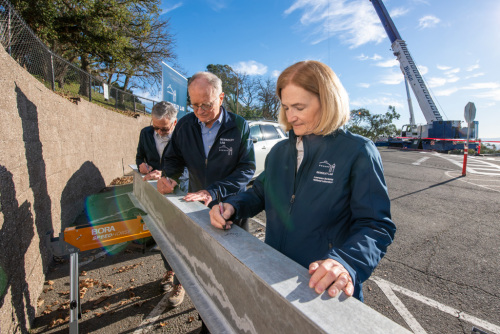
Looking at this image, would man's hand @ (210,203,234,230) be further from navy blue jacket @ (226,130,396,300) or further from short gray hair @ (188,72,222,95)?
short gray hair @ (188,72,222,95)

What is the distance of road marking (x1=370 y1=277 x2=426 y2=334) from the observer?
2.51m

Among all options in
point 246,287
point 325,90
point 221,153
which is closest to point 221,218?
point 246,287

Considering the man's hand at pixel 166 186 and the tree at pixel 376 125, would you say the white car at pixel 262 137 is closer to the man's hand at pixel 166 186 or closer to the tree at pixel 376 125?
the man's hand at pixel 166 186

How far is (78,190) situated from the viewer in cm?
558

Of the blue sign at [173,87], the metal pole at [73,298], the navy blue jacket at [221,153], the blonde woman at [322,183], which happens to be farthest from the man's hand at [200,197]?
the blue sign at [173,87]

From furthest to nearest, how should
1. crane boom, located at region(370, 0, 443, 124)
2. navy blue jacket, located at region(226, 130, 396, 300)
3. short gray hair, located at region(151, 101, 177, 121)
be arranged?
crane boom, located at region(370, 0, 443, 124), short gray hair, located at region(151, 101, 177, 121), navy blue jacket, located at region(226, 130, 396, 300)

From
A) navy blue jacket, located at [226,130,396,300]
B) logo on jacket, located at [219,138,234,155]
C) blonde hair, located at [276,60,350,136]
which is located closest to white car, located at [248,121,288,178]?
logo on jacket, located at [219,138,234,155]

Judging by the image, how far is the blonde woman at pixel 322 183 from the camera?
117 cm

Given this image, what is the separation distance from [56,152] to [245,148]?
3.33 m

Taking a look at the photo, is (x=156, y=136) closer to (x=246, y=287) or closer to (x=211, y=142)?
(x=211, y=142)

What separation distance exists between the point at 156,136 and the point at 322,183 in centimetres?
346

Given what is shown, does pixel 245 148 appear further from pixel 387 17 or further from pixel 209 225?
pixel 387 17

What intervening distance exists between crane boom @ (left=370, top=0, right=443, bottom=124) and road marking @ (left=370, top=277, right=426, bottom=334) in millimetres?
28644

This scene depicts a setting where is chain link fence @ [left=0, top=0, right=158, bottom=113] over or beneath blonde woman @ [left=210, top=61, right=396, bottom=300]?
over
